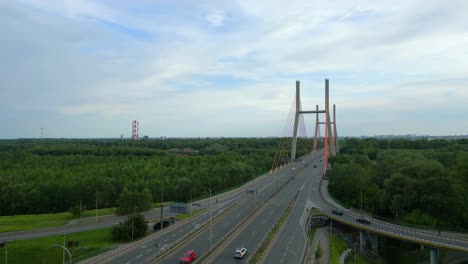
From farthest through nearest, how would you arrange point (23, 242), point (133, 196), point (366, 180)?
point (366, 180) < point (133, 196) < point (23, 242)

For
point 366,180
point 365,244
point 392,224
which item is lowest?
point 365,244

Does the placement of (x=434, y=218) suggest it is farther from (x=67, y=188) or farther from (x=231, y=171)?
(x=67, y=188)

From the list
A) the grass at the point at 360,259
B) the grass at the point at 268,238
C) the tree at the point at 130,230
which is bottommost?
the grass at the point at 360,259

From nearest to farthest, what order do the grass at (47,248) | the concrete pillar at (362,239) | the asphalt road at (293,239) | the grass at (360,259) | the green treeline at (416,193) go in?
the asphalt road at (293,239)
the grass at (47,248)
the grass at (360,259)
the green treeline at (416,193)
the concrete pillar at (362,239)

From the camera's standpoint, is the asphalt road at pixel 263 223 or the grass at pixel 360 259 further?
the grass at pixel 360 259

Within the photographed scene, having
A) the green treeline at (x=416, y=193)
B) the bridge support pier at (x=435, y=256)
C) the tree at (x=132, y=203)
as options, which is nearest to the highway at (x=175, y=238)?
the tree at (x=132, y=203)

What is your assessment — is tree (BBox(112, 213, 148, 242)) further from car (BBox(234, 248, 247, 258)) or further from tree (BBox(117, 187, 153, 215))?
car (BBox(234, 248, 247, 258))

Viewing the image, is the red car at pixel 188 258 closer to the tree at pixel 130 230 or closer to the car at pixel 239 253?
the car at pixel 239 253

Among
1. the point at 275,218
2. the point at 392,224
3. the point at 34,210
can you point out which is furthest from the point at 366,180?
the point at 34,210
